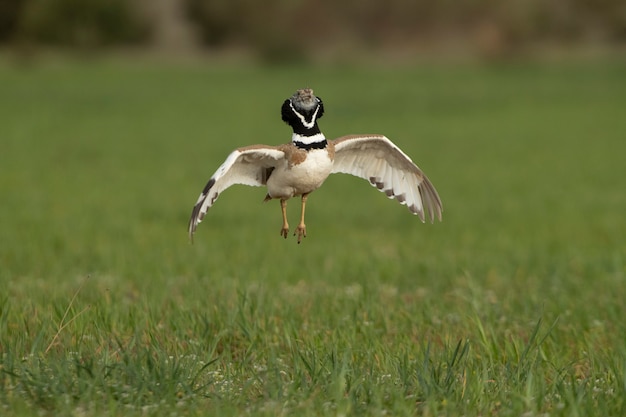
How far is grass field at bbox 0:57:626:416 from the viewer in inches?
214

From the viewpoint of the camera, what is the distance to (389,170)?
3152 mm

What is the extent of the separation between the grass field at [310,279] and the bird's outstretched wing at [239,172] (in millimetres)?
2344

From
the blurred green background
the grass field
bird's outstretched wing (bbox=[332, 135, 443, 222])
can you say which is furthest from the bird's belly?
the blurred green background

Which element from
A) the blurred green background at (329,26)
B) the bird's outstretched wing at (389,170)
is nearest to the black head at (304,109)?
the bird's outstretched wing at (389,170)

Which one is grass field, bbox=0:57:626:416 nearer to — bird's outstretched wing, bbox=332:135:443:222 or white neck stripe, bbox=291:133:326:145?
bird's outstretched wing, bbox=332:135:443:222

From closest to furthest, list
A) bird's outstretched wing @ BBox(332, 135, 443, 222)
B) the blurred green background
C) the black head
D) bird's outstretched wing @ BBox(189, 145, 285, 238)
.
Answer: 1. the black head
2. bird's outstretched wing @ BBox(189, 145, 285, 238)
3. bird's outstretched wing @ BBox(332, 135, 443, 222)
4. the blurred green background

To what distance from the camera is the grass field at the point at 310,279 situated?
5441 millimetres

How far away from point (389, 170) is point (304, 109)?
2.08ft

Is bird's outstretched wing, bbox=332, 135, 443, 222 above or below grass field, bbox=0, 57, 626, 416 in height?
above

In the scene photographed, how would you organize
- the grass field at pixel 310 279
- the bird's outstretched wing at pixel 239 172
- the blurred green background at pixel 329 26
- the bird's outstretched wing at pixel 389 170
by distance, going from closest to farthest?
the bird's outstretched wing at pixel 239 172 < the bird's outstretched wing at pixel 389 170 < the grass field at pixel 310 279 < the blurred green background at pixel 329 26

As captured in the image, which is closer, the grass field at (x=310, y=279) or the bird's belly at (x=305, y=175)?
the bird's belly at (x=305, y=175)

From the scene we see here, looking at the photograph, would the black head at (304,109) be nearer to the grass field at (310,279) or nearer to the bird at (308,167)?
the bird at (308,167)

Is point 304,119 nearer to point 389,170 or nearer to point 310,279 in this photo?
point 389,170

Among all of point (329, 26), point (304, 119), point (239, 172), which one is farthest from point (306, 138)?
point (329, 26)
